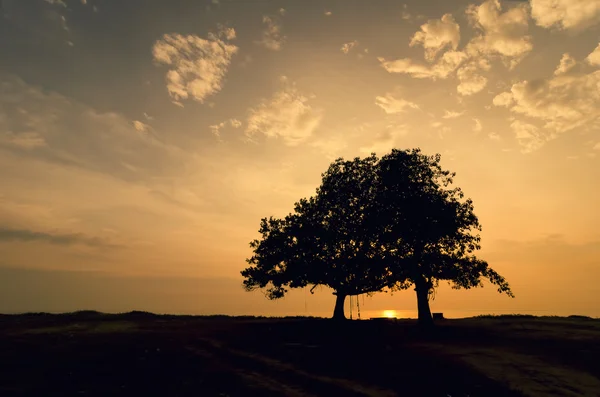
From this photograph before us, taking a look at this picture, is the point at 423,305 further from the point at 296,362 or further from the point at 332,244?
the point at 296,362

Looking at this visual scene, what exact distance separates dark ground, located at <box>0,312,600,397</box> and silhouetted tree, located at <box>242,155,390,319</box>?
8811 mm

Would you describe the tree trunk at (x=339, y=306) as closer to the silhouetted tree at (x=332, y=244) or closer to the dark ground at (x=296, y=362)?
the silhouetted tree at (x=332, y=244)

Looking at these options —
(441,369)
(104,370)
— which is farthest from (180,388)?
(441,369)

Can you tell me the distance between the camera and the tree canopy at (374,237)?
3722 cm

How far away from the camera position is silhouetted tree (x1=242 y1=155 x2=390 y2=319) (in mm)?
41188

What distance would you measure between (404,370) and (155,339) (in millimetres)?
18137

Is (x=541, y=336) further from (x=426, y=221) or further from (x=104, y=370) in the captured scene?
(x=104, y=370)

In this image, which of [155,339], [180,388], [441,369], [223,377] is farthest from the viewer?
[155,339]

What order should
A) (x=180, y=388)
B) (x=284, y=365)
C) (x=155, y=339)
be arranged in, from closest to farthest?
1. (x=180, y=388)
2. (x=284, y=365)
3. (x=155, y=339)

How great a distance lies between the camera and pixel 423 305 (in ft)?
123

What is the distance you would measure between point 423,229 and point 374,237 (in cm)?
506

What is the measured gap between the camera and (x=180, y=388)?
17500mm

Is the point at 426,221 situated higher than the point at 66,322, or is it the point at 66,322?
the point at 426,221

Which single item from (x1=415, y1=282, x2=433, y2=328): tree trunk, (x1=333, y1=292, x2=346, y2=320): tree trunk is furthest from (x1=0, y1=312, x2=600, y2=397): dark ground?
(x1=333, y1=292, x2=346, y2=320): tree trunk
